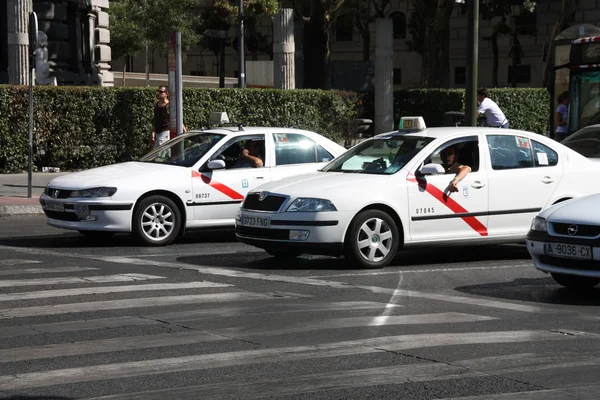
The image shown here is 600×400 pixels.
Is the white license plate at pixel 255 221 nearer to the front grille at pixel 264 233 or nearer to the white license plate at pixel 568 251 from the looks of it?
the front grille at pixel 264 233

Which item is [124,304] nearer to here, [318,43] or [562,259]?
[562,259]

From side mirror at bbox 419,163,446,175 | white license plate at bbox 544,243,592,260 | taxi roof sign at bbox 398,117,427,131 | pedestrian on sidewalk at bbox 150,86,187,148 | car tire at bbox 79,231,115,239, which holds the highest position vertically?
Answer: pedestrian on sidewalk at bbox 150,86,187,148

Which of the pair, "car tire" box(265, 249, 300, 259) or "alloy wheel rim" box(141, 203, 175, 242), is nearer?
"car tire" box(265, 249, 300, 259)

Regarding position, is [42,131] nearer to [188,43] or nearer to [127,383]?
[127,383]

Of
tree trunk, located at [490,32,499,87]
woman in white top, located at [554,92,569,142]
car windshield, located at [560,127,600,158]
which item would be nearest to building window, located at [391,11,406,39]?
tree trunk, located at [490,32,499,87]

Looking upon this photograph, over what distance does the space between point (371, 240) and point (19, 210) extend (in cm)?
852

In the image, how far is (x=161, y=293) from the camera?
33.8 ft

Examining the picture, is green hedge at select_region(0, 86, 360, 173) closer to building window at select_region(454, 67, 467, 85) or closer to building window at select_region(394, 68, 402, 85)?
building window at select_region(454, 67, 467, 85)

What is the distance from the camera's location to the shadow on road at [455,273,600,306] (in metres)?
10.2

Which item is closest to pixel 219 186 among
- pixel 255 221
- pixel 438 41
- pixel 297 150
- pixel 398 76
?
pixel 297 150

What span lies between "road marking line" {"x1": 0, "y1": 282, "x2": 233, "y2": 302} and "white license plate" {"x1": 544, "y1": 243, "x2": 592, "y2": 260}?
2.90 metres

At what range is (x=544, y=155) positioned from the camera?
528 inches

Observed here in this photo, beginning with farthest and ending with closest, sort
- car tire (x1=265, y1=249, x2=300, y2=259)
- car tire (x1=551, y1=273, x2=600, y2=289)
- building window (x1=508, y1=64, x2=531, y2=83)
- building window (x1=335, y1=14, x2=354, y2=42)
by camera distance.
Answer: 1. building window (x1=335, y1=14, x2=354, y2=42)
2. building window (x1=508, y1=64, x2=531, y2=83)
3. car tire (x1=265, y1=249, x2=300, y2=259)
4. car tire (x1=551, y1=273, x2=600, y2=289)

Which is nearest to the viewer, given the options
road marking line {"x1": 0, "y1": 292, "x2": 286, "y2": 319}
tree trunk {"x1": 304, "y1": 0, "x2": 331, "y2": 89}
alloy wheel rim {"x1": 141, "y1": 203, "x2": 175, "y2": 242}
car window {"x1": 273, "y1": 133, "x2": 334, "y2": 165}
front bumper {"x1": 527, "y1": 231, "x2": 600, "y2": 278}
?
road marking line {"x1": 0, "y1": 292, "x2": 286, "y2": 319}
